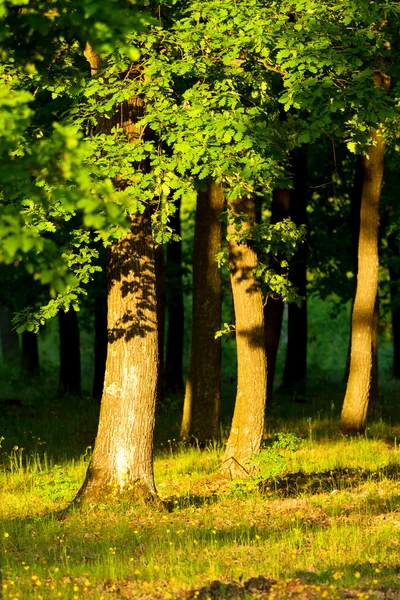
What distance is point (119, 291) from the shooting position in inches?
521

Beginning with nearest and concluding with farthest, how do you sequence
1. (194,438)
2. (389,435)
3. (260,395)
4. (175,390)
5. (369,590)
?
(369,590) < (260,395) < (194,438) < (389,435) < (175,390)

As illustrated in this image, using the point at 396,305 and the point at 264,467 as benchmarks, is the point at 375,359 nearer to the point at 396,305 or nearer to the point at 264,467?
the point at 396,305

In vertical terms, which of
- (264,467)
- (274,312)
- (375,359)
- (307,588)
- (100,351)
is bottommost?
(307,588)

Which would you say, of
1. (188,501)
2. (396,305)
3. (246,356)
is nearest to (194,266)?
(246,356)

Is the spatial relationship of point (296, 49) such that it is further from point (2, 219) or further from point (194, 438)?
point (194, 438)

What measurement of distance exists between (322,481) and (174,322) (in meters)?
12.7

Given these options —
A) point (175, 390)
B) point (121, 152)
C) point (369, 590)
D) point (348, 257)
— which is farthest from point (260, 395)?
point (348, 257)

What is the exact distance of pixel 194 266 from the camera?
19.0 m

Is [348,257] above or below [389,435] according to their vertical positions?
above

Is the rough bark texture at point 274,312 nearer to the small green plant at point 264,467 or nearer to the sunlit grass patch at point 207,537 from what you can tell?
the sunlit grass patch at point 207,537

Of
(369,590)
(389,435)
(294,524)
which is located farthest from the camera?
(389,435)

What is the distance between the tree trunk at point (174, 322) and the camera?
2755 centimetres

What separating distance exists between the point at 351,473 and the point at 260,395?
213 cm

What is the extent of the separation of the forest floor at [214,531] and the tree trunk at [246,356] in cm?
59
